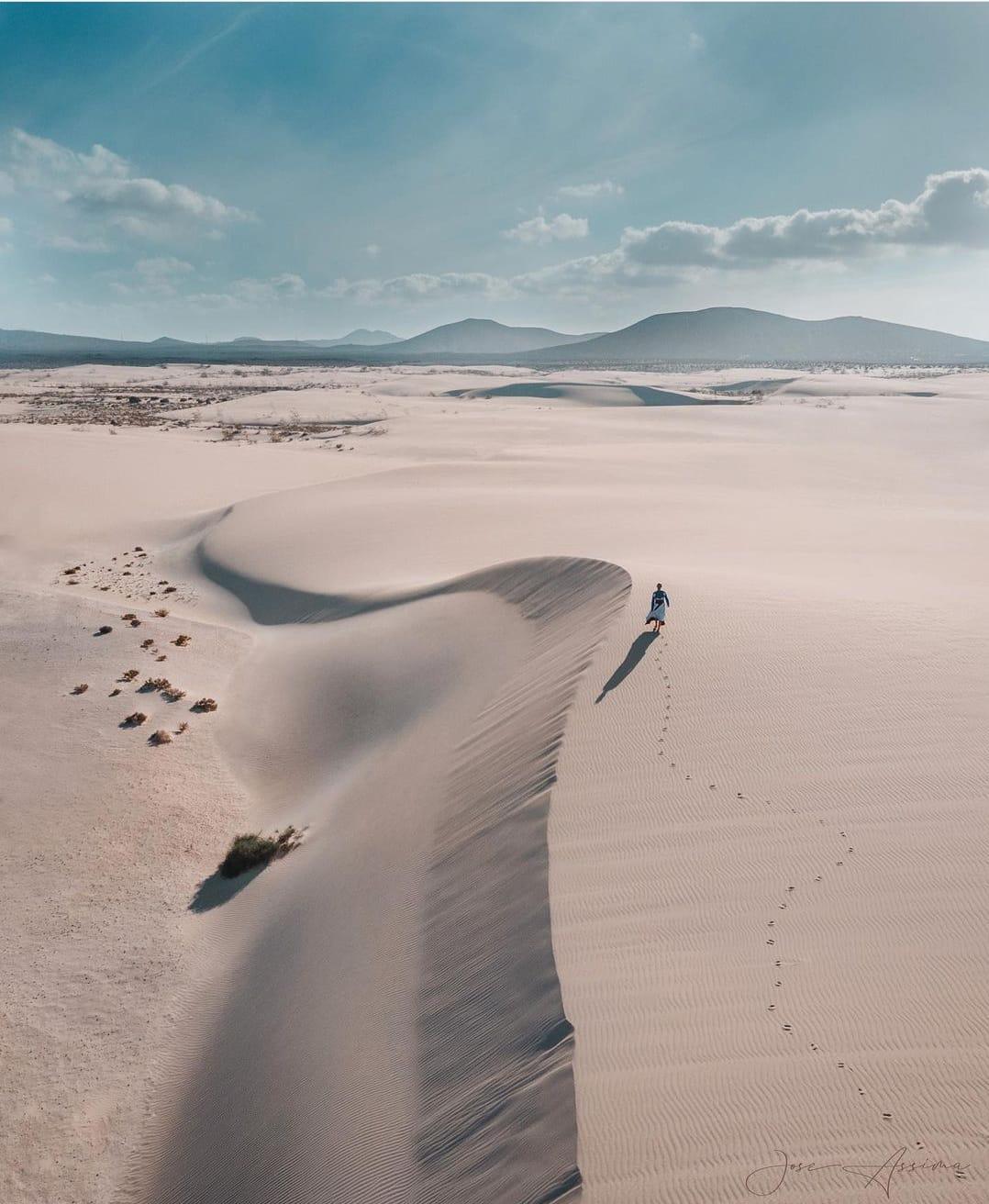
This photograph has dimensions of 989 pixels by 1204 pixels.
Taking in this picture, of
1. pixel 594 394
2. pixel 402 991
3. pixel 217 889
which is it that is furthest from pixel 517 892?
pixel 594 394

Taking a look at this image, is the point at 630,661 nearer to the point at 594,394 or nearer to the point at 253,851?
the point at 253,851

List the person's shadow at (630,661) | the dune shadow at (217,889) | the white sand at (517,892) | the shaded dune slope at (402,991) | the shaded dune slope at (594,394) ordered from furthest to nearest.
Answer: the shaded dune slope at (594,394), the person's shadow at (630,661), the dune shadow at (217,889), the shaded dune slope at (402,991), the white sand at (517,892)

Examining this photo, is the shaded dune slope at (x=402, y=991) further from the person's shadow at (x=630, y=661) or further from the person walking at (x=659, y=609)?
the person walking at (x=659, y=609)

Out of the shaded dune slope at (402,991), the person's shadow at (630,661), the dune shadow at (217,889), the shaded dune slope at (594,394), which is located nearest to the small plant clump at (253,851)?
the dune shadow at (217,889)

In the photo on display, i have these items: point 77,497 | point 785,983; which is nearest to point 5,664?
point 785,983

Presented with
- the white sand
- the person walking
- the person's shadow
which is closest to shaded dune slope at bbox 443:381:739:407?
the white sand

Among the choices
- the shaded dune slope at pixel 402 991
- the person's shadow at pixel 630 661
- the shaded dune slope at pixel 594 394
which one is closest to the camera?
the shaded dune slope at pixel 402 991
